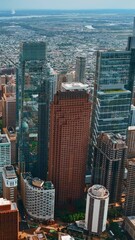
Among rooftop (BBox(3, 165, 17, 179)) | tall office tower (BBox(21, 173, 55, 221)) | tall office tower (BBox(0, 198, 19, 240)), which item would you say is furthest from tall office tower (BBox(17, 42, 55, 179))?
tall office tower (BBox(0, 198, 19, 240))

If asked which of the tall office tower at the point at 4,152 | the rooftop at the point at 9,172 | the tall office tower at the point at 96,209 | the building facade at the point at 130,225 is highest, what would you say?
the tall office tower at the point at 4,152

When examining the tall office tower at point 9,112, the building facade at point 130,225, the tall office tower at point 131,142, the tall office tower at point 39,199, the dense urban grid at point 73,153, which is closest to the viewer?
the building facade at point 130,225

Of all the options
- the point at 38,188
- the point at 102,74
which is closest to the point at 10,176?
the point at 38,188

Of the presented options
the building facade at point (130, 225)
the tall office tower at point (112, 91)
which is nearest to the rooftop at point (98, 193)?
the building facade at point (130, 225)

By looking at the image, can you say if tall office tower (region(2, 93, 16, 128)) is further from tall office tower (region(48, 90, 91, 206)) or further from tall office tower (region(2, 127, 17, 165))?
tall office tower (region(48, 90, 91, 206))

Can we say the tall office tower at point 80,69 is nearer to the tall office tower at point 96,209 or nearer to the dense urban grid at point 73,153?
the dense urban grid at point 73,153

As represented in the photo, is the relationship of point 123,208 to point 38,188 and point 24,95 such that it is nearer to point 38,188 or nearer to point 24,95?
point 38,188
